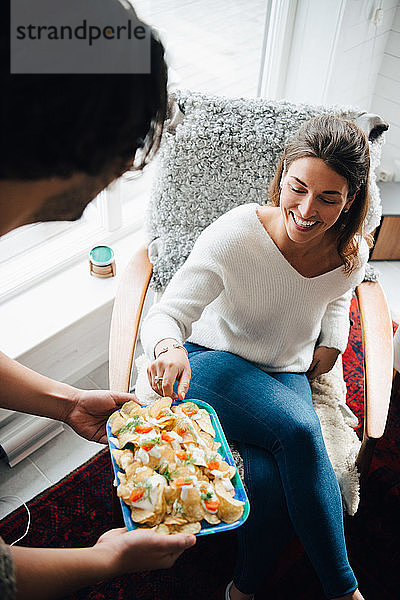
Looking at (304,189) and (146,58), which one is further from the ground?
(146,58)

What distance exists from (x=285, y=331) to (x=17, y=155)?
44.3 inches

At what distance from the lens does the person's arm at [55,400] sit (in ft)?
3.72

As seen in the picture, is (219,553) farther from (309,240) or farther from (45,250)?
(45,250)

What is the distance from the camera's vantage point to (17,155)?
1.68ft

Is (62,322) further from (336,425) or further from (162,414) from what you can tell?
(336,425)

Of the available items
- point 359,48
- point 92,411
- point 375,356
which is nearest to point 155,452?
point 92,411

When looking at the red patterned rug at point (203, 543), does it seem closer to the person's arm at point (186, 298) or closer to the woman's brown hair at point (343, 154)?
the person's arm at point (186, 298)

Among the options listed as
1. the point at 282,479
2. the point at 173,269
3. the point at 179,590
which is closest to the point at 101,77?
the point at 282,479

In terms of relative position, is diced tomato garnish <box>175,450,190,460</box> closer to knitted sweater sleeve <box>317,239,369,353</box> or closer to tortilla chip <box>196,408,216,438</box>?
tortilla chip <box>196,408,216,438</box>

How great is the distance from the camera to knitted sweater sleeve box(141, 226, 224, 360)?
1.47 m

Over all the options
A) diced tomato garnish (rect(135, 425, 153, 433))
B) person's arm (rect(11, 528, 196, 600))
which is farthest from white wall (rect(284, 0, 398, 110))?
person's arm (rect(11, 528, 196, 600))

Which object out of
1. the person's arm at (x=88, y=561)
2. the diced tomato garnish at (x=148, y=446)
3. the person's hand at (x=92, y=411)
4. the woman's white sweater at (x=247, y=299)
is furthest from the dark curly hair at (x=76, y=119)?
the woman's white sweater at (x=247, y=299)

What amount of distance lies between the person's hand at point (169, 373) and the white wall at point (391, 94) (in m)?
1.99

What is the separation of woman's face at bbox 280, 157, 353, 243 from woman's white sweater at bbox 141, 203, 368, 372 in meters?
0.11
